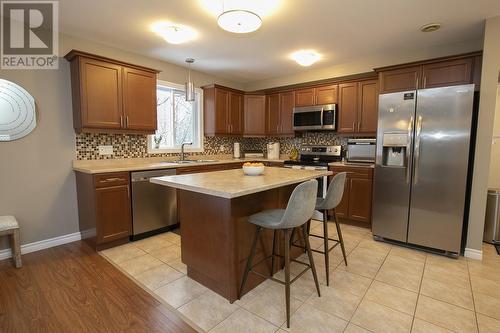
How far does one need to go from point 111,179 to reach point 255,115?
9.87ft

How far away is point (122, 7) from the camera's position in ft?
7.86

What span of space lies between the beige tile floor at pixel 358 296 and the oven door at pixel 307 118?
7.30 feet

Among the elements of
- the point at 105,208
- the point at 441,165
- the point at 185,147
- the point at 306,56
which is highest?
the point at 306,56

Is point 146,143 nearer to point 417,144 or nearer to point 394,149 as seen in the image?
point 394,149

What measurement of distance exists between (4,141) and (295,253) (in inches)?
128

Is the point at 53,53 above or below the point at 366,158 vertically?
above

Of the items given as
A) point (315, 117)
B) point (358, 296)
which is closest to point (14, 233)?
point (358, 296)

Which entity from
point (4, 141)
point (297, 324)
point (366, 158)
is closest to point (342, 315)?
point (297, 324)

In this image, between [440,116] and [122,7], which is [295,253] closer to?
[440,116]

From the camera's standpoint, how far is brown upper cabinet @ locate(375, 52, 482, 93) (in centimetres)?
279

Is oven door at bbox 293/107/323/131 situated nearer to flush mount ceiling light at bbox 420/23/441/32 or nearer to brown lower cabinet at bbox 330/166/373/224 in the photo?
brown lower cabinet at bbox 330/166/373/224

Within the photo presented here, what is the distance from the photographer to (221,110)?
15.2 feet

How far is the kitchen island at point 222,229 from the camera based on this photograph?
1.85 metres

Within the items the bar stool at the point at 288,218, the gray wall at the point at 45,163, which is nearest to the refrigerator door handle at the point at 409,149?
the bar stool at the point at 288,218
